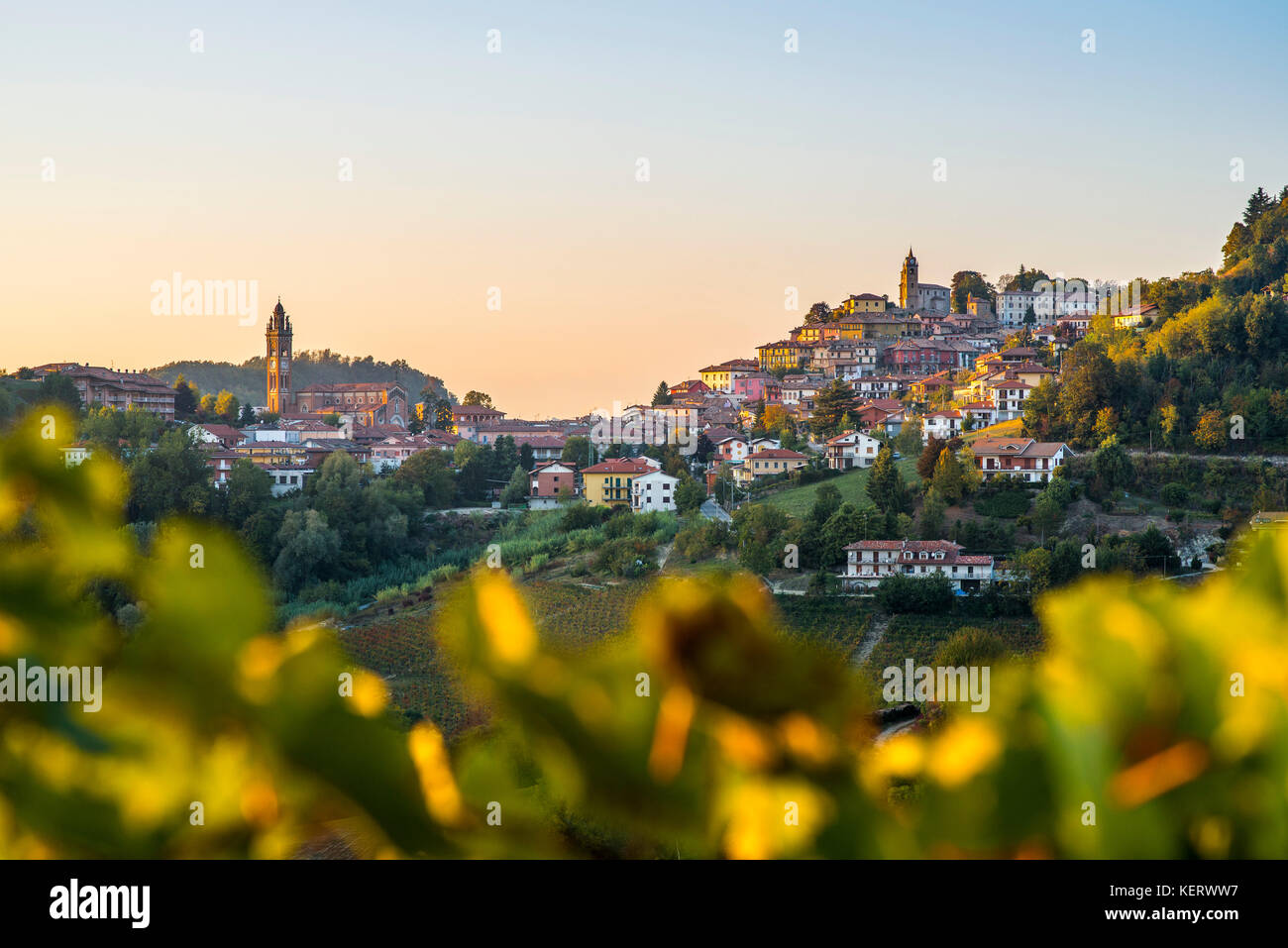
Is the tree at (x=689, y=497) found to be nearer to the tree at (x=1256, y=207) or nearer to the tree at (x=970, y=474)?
the tree at (x=970, y=474)

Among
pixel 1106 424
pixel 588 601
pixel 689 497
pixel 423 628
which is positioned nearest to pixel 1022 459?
pixel 1106 424

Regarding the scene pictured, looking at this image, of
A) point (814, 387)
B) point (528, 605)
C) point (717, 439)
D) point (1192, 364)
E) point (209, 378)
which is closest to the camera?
point (528, 605)

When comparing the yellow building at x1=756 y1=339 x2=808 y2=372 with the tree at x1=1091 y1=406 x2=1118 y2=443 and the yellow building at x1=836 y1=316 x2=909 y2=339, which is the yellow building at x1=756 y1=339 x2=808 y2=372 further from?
the tree at x1=1091 y1=406 x2=1118 y2=443

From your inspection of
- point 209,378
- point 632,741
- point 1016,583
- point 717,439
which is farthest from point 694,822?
point 209,378

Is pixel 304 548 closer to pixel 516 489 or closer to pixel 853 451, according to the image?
pixel 516 489

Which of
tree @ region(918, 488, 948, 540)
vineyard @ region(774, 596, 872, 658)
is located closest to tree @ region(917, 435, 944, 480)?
tree @ region(918, 488, 948, 540)
